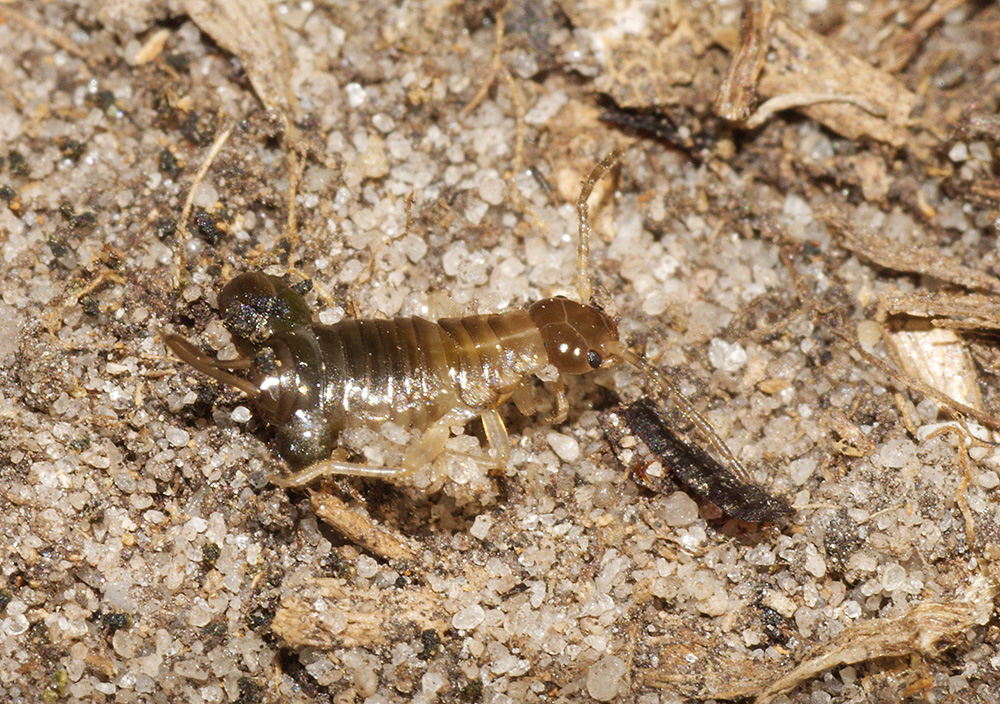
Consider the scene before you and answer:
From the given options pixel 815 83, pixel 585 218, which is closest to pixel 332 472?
pixel 585 218

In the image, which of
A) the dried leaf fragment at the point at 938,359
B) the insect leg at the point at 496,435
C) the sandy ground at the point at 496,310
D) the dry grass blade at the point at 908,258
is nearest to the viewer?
the sandy ground at the point at 496,310

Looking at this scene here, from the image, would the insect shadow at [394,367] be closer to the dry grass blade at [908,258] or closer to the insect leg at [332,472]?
the insect leg at [332,472]

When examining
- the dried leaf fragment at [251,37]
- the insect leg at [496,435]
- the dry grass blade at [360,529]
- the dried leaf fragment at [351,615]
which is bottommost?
the dried leaf fragment at [351,615]

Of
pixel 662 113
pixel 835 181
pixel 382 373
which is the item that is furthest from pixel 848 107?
pixel 382 373

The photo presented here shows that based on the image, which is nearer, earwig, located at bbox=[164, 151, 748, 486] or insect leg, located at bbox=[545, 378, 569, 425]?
earwig, located at bbox=[164, 151, 748, 486]

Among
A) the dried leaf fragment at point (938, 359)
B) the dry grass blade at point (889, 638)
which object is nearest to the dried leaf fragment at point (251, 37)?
the dried leaf fragment at point (938, 359)

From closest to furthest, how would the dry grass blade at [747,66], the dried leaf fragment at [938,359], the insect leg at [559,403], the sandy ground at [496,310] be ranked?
the sandy ground at [496,310], the insect leg at [559,403], the dried leaf fragment at [938,359], the dry grass blade at [747,66]

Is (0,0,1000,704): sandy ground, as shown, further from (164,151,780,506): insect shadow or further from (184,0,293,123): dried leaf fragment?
(164,151,780,506): insect shadow

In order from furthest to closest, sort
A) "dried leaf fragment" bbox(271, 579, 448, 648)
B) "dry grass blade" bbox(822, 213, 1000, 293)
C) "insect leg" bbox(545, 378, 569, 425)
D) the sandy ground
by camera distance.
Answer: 1. "dry grass blade" bbox(822, 213, 1000, 293)
2. "insect leg" bbox(545, 378, 569, 425)
3. the sandy ground
4. "dried leaf fragment" bbox(271, 579, 448, 648)

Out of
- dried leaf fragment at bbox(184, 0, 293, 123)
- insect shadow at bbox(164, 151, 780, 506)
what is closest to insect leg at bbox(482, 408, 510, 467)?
insect shadow at bbox(164, 151, 780, 506)
